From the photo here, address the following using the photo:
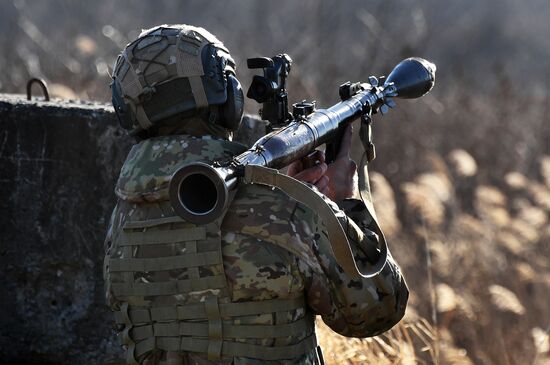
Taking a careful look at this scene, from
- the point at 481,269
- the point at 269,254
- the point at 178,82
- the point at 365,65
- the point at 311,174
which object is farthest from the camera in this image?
the point at 365,65

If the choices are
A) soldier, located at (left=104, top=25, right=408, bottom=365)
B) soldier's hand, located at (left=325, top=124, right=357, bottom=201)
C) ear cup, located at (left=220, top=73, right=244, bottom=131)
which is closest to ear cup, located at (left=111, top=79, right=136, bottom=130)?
soldier, located at (left=104, top=25, right=408, bottom=365)

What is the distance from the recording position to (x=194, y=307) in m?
2.86

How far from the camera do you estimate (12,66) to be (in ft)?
39.7

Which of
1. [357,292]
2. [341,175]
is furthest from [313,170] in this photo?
[357,292]

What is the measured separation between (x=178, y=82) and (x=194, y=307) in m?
0.64

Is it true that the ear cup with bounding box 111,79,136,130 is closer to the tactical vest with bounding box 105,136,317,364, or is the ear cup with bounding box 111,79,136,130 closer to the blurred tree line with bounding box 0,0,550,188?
the tactical vest with bounding box 105,136,317,364

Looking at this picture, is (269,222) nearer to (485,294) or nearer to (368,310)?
(368,310)

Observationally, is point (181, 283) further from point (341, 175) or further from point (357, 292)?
point (341, 175)

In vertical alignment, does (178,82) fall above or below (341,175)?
above

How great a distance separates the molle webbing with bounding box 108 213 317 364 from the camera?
2.83 meters

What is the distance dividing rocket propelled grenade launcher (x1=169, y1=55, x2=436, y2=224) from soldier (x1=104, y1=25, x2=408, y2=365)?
0.11 metres

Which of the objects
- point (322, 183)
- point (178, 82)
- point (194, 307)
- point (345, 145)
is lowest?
point (194, 307)

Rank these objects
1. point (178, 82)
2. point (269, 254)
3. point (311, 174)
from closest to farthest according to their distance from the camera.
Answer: point (269, 254)
point (178, 82)
point (311, 174)

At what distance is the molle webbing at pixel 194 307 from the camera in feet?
9.29
